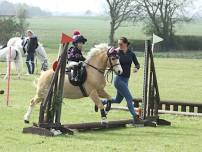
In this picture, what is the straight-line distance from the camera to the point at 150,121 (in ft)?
44.9

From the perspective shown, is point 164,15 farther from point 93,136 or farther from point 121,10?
point 93,136

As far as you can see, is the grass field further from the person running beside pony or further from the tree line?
the tree line

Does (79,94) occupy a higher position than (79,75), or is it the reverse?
(79,75)

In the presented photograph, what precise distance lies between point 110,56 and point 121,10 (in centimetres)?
6143

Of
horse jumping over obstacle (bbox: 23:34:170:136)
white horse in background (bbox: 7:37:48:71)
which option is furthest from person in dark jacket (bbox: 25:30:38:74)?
horse jumping over obstacle (bbox: 23:34:170:136)

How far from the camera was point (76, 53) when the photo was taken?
41.6ft

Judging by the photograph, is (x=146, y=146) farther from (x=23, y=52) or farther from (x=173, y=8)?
(x=173, y=8)

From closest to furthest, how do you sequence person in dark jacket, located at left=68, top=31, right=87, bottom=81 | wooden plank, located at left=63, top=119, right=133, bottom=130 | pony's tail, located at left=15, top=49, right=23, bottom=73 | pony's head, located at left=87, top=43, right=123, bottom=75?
wooden plank, located at left=63, top=119, right=133, bottom=130 < person in dark jacket, located at left=68, top=31, right=87, bottom=81 < pony's head, located at left=87, top=43, right=123, bottom=75 < pony's tail, located at left=15, top=49, right=23, bottom=73

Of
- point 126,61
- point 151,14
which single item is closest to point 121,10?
point 151,14

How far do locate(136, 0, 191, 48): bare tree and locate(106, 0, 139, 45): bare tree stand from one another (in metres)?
1.32

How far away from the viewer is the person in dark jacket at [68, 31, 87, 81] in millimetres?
12507

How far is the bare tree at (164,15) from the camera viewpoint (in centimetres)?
6825

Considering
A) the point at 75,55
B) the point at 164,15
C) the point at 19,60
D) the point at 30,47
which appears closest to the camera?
the point at 75,55

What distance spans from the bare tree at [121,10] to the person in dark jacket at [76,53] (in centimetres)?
5843
